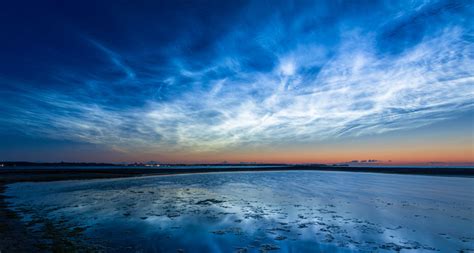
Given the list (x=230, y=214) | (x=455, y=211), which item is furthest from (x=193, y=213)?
(x=455, y=211)

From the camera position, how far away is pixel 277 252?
8.55 metres

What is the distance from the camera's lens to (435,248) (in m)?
9.01

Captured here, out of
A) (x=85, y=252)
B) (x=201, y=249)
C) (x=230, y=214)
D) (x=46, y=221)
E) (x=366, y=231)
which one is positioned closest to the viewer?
(x=85, y=252)

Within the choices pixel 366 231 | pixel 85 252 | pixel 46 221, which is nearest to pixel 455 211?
pixel 366 231

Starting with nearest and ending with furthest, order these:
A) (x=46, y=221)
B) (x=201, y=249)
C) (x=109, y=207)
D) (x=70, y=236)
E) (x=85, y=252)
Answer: (x=85, y=252) < (x=201, y=249) < (x=70, y=236) < (x=46, y=221) < (x=109, y=207)

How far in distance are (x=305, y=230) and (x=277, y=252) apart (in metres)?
3.33

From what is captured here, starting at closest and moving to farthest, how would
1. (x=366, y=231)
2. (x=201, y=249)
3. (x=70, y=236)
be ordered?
(x=201, y=249) → (x=70, y=236) → (x=366, y=231)

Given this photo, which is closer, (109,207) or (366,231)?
(366,231)

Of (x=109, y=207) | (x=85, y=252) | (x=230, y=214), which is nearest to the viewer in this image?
(x=85, y=252)

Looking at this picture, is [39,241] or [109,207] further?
[109,207]

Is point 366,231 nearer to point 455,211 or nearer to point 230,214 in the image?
point 230,214

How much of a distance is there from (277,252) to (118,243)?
6499 millimetres

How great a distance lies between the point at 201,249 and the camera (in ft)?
29.0

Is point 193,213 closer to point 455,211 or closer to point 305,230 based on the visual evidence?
point 305,230
